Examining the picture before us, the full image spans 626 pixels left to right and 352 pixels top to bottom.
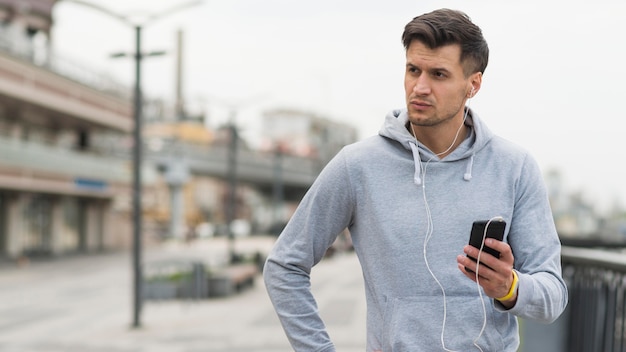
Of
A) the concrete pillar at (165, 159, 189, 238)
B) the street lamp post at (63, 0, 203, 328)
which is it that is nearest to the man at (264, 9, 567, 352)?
the street lamp post at (63, 0, 203, 328)

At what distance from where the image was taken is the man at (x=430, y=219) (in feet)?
7.23

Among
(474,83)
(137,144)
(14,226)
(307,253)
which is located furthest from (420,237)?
(14,226)

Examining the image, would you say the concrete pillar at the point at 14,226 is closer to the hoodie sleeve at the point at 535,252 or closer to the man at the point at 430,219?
the man at the point at 430,219

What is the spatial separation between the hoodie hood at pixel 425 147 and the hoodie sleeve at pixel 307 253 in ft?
0.54

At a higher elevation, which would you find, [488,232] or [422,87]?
[422,87]

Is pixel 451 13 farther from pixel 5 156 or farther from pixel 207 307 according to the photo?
pixel 5 156

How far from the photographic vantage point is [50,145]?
44031mm

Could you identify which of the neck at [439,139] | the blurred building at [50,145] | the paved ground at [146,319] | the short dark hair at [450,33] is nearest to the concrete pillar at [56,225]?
the blurred building at [50,145]

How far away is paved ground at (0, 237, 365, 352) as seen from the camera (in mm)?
13570

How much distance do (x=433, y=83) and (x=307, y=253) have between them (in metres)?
0.58

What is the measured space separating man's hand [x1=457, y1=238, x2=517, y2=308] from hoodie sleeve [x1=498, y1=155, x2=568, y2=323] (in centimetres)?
8

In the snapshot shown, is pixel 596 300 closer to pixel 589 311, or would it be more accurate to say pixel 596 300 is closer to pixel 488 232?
pixel 589 311

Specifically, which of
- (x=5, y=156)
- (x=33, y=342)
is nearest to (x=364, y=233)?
(x=33, y=342)

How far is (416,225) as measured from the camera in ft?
7.29
